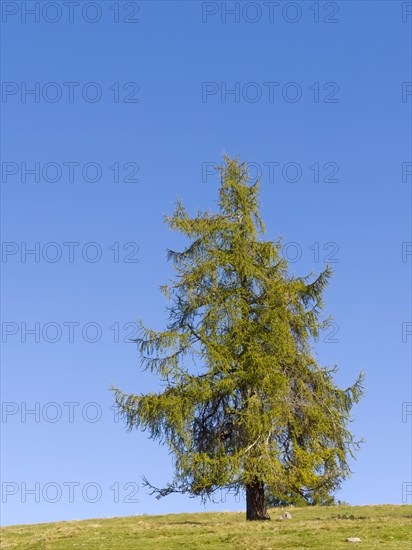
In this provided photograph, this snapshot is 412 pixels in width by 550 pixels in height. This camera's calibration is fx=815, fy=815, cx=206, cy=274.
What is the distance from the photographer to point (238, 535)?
24625 mm

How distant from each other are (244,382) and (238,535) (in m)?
7.38

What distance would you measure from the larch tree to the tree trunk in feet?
0.13

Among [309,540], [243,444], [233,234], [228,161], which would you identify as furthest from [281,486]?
[228,161]

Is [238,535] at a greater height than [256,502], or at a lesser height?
lesser

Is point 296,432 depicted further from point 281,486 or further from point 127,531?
point 127,531

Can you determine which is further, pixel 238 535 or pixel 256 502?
pixel 256 502

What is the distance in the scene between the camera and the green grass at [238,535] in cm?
2272

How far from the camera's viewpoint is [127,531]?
2806 centimetres

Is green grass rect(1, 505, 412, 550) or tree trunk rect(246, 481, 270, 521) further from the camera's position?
tree trunk rect(246, 481, 270, 521)

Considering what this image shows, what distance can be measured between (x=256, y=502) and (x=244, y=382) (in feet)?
15.3

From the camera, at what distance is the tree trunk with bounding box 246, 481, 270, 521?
31141 millimetres

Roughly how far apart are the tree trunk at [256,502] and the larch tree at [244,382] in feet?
0.13

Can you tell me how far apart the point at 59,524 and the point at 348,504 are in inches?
561

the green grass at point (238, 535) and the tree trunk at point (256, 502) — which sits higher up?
the tree trunk at point (256, 502)
